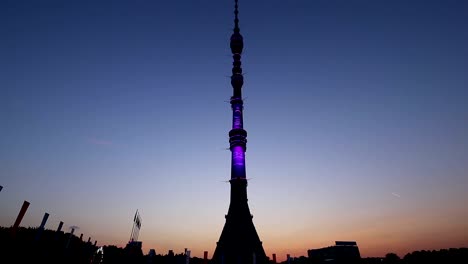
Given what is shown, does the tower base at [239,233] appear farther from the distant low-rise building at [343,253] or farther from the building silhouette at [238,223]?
the distant low-rise building at [343,253]

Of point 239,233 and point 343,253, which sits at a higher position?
point 239,233

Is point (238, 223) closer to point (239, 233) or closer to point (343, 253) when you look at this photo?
point (239, 233)

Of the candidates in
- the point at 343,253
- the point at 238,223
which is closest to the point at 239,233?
the point at 238,223

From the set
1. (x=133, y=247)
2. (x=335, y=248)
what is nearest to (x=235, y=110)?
(x=133, y=247)

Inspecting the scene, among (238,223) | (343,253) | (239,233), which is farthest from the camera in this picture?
(343,253)

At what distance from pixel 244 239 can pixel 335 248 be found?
40915 millimetres

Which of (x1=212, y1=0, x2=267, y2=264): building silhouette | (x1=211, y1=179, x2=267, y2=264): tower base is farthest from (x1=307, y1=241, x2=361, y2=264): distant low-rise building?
(x1=212, y1=0, x2=267, y2=264): building silhouette

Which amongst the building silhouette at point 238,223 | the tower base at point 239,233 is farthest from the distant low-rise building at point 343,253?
the building silhouette at point 238,223

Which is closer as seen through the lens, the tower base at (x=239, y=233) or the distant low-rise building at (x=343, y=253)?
the tower base at (x=239, y=233)

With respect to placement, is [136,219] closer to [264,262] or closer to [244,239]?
[244,239]

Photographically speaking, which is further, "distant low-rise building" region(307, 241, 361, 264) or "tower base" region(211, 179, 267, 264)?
"distant low-rise building" region(307, 241, 361, 264)

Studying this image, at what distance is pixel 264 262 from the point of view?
96.4 meters

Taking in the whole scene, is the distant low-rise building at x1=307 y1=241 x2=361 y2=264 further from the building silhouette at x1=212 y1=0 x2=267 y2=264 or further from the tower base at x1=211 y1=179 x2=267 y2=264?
the building silhouette at x1=212 y1=0 x2=267 y2=264

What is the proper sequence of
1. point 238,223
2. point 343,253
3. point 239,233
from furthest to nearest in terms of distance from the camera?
point 343,253
point 239,233
point 238,223
